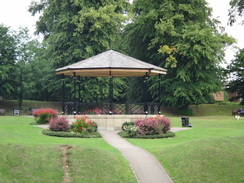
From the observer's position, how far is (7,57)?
162ft

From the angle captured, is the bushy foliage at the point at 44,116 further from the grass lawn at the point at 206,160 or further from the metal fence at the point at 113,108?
the grass lawn at the point at 206,160

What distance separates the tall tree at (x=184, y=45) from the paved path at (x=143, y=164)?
26.6 m

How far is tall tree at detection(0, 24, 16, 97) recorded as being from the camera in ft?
155

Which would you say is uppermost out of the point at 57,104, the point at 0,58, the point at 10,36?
the point at 10,36

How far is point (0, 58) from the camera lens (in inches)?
1912

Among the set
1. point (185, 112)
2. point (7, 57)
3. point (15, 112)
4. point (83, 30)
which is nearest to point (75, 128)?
point (15, 112)

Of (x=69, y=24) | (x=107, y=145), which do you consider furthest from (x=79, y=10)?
(x=107, y=145)

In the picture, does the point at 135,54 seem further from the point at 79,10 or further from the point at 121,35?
the point at 79,10

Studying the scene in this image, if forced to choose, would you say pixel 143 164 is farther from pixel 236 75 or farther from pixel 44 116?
pixel 236 75

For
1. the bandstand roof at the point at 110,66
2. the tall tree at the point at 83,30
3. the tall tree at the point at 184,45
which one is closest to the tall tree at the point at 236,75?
the tall tree at the point at 184,45

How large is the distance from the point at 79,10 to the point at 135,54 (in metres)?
9.89

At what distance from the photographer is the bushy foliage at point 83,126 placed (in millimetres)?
23078

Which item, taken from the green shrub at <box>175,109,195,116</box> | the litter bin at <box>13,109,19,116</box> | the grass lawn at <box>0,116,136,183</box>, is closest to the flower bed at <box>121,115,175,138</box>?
the grass lawn at <box>0,116,136,183</box>

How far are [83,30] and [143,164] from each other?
3479 cm
